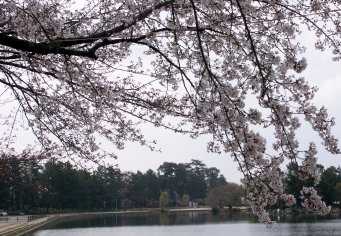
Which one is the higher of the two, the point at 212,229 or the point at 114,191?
the point at 114,191

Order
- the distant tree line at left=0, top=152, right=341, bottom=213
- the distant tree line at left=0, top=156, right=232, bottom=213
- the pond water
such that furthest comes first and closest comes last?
the distant tree line at left=0, top=156, right=232, bottom=213, the distant tree line at left=0, top=152, right=341, bottom=213, the pond water

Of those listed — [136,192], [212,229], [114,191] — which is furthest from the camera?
[136,192]

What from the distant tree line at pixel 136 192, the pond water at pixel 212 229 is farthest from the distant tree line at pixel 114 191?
the pond water at pixel 212 229

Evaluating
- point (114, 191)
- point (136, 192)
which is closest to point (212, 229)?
point (114, 191)

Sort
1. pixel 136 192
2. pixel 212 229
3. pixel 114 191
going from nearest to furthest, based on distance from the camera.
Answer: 1. pixel 212 229
2. pixel 114 191
3. pixel 136 192

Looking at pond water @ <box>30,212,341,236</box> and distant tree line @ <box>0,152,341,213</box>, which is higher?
distant tree line @ <box>0,152,341,213</box>

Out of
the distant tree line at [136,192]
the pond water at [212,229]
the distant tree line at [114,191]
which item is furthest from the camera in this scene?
the distant tree line at [114,191]

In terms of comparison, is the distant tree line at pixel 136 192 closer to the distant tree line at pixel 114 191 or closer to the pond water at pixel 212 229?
the distant tree line at pixel 114 191

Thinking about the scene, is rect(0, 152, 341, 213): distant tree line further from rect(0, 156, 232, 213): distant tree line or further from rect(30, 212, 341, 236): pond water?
rect(30, 212, 341, 236): pond water

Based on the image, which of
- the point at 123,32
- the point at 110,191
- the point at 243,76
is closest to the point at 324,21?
the point at 243,76

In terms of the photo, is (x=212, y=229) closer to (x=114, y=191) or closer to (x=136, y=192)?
(x=114, y=191)

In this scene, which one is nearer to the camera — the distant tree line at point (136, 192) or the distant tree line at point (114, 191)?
the distant tree line at point (136, 192)

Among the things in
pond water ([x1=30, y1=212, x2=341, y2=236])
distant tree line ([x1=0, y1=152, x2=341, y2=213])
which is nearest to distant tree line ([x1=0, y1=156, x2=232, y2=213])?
distant tree line ([x1=0, y1=152, x2=341, y2=213])

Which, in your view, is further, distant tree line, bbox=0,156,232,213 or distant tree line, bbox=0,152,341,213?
distant tree line, bbox=0,156,232,213
